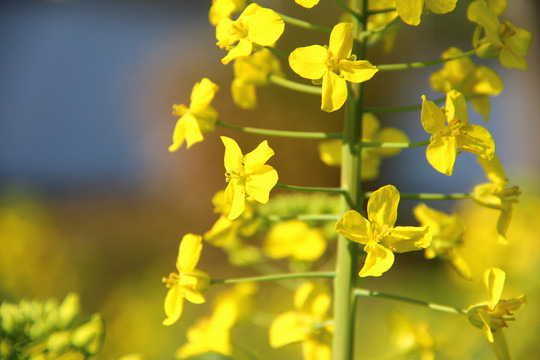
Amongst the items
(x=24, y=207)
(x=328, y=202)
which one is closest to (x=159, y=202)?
(x=24, y=207)

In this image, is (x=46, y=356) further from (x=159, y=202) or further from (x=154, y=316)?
(x=159, y=202)

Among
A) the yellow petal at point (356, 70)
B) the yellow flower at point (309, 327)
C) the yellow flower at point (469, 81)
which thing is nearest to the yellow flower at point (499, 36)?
the yellow flower at point (469, 81)

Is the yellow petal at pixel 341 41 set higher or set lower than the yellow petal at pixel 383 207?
higher

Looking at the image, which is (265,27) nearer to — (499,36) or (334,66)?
(334,66)

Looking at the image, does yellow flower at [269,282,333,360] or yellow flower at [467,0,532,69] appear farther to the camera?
yellow flower at [269,282,333,360]

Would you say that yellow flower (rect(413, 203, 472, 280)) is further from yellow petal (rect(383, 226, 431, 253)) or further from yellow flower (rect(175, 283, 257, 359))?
yellow flower (rect(175, 283, 257, 359))

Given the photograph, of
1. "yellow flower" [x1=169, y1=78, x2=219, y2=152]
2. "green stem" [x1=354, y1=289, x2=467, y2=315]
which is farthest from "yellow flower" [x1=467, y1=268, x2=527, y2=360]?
"yellow flower" [x1=169, y1=78, x2=219, y2=152]

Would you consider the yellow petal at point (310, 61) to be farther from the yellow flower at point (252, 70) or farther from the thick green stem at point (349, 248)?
the yellow flower at point (252, 70)
